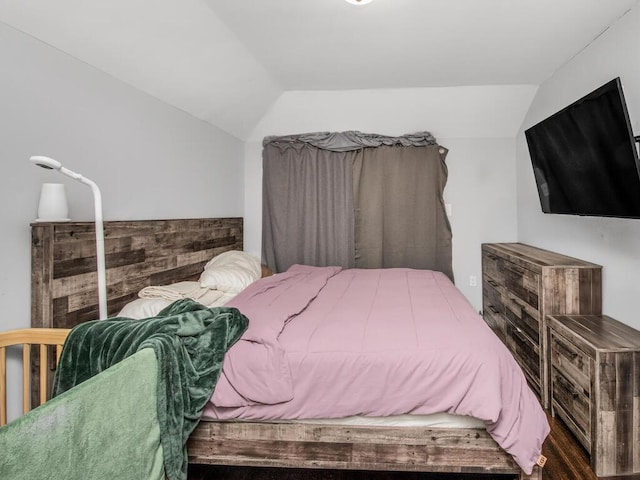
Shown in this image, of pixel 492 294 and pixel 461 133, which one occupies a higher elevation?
pixel 461 133

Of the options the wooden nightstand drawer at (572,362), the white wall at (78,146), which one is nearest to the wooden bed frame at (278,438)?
the white wall at (78,146)

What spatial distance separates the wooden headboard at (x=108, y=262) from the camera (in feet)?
5.67

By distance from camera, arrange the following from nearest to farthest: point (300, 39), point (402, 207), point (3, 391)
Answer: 1. point (3, 391)
2. point (300, 39)
3. point (402, 207)

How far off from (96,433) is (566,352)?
237 cm

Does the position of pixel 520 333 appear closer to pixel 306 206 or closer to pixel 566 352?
pixel 566 352

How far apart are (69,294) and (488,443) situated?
2.03 metres

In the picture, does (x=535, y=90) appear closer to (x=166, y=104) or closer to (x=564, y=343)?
(x=564, y=343)

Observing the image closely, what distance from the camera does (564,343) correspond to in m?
2.24

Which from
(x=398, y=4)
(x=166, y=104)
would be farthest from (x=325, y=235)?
(x=398, y=4)

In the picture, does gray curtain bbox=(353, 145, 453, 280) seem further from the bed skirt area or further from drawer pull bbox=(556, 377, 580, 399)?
the bed skirt area

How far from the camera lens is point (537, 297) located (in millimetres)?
2607

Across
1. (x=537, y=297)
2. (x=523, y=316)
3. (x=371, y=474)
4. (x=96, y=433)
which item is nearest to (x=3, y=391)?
(x=96, y=433)

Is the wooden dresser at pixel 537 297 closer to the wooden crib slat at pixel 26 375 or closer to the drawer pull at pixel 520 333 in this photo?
the drawer pull at pixel 520 333

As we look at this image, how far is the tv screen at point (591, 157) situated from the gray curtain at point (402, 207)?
4.09 ft
